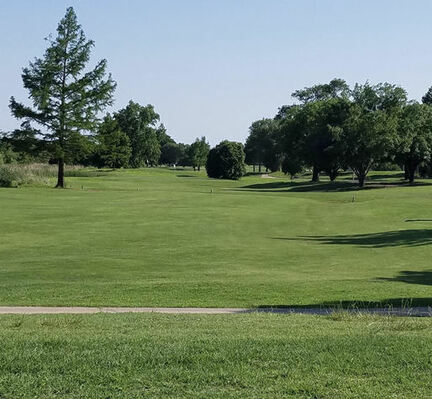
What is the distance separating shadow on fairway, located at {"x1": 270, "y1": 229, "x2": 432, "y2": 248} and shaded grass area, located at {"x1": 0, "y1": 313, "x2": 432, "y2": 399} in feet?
71.2

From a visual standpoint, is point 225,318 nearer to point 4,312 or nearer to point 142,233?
point 4,312

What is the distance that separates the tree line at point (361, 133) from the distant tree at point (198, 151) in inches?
1888

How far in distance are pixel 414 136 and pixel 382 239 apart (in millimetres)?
63125

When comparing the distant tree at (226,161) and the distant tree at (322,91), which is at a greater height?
the distant tree at (322,91)

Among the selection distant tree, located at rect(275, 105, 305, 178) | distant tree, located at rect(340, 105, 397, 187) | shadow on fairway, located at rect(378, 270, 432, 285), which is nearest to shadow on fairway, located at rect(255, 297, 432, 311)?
shadow on fairway, located at rect(378, 270, 432, 285)

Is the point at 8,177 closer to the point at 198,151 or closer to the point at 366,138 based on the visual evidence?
→ the point at 366,138

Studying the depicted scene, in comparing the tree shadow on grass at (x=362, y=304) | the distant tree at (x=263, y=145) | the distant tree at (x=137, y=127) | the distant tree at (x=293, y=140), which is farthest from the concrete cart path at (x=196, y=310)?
the distant tree at (x=263, y=145)

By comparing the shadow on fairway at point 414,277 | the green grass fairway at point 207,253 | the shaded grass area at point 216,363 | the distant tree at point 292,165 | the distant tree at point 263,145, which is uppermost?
the distant tree at point 263,145

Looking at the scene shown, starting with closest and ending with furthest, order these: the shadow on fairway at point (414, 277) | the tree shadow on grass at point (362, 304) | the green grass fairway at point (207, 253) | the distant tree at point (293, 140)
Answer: the tree shadow on grass at point (362, 304) < the green grass fairway at point (207, 253) < the shadow on fairway at point (414, 277) < the distant tree at point (293, 140)

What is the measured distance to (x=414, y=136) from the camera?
91750 mm

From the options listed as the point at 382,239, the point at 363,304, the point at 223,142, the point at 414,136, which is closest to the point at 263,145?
the point at 223,142

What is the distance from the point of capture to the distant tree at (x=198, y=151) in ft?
536

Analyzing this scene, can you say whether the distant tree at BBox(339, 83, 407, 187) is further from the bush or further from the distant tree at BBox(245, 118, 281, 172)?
the distant tree at BBox(245, 118, 281, 172)

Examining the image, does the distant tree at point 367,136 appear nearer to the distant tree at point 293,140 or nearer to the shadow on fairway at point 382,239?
the distant tree at point 293,140
